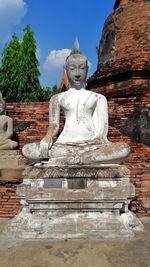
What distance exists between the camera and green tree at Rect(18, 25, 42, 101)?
57.0 ft

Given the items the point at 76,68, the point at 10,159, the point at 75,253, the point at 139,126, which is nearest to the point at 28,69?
the point at 139,126

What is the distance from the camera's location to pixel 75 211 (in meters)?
2.82

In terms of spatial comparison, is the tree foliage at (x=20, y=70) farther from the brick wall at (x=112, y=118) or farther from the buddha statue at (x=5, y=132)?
the buddha statue at (x=5, y=132)

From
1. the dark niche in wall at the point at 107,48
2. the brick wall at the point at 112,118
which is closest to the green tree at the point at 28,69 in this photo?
the dark niche in wall at the point at 107,48

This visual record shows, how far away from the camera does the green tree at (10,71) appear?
1745 centimetres

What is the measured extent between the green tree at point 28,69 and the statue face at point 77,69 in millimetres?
14051

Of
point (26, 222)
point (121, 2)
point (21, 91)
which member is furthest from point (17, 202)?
point (21, 91)

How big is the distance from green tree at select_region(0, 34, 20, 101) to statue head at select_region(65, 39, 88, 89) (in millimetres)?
14586

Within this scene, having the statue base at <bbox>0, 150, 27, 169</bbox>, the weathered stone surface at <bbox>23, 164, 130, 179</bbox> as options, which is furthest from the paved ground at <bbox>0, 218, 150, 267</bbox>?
the statue base at <bbox>0, 150, 27, 169</bbox>

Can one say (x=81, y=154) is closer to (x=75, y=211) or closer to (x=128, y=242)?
(x=75, y=211)

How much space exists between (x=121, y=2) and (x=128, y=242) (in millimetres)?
9770

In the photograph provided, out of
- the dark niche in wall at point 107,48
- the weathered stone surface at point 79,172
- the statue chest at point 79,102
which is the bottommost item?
the weathered stone surface at point 79,172

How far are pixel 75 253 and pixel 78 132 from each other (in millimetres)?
1347

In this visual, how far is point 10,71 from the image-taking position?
57.8 ft
